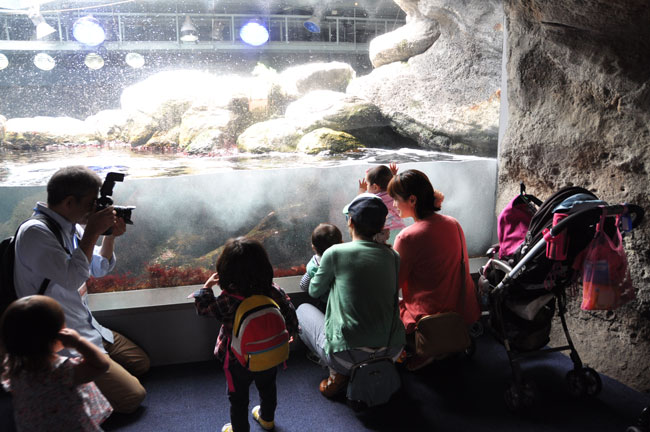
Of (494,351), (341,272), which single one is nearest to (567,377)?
(494,351)

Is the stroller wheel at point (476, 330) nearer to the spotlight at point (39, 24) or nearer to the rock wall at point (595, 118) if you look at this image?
the rock wall at point (595, 118)

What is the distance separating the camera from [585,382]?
269cm

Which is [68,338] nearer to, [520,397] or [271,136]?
[520,397]

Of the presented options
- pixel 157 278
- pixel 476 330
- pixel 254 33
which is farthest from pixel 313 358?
pixel 254 33

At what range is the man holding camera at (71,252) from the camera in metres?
2.22

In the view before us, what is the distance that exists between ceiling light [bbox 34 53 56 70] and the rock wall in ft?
10.9

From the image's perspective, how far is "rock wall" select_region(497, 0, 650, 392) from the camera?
103 inches

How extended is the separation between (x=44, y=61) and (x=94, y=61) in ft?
1.14

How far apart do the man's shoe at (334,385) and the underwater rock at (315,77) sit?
7.59 ft

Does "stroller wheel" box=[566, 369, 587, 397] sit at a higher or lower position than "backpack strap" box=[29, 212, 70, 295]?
lower

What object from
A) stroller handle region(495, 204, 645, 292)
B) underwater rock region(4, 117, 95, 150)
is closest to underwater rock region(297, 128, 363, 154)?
underwater rock region(4, 117, 95, 150)

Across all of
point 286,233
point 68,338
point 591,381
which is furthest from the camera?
point 286,233

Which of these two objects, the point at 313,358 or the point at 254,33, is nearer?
the point at 313,358

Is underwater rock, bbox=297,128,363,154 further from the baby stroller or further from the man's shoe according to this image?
the man's shoe
